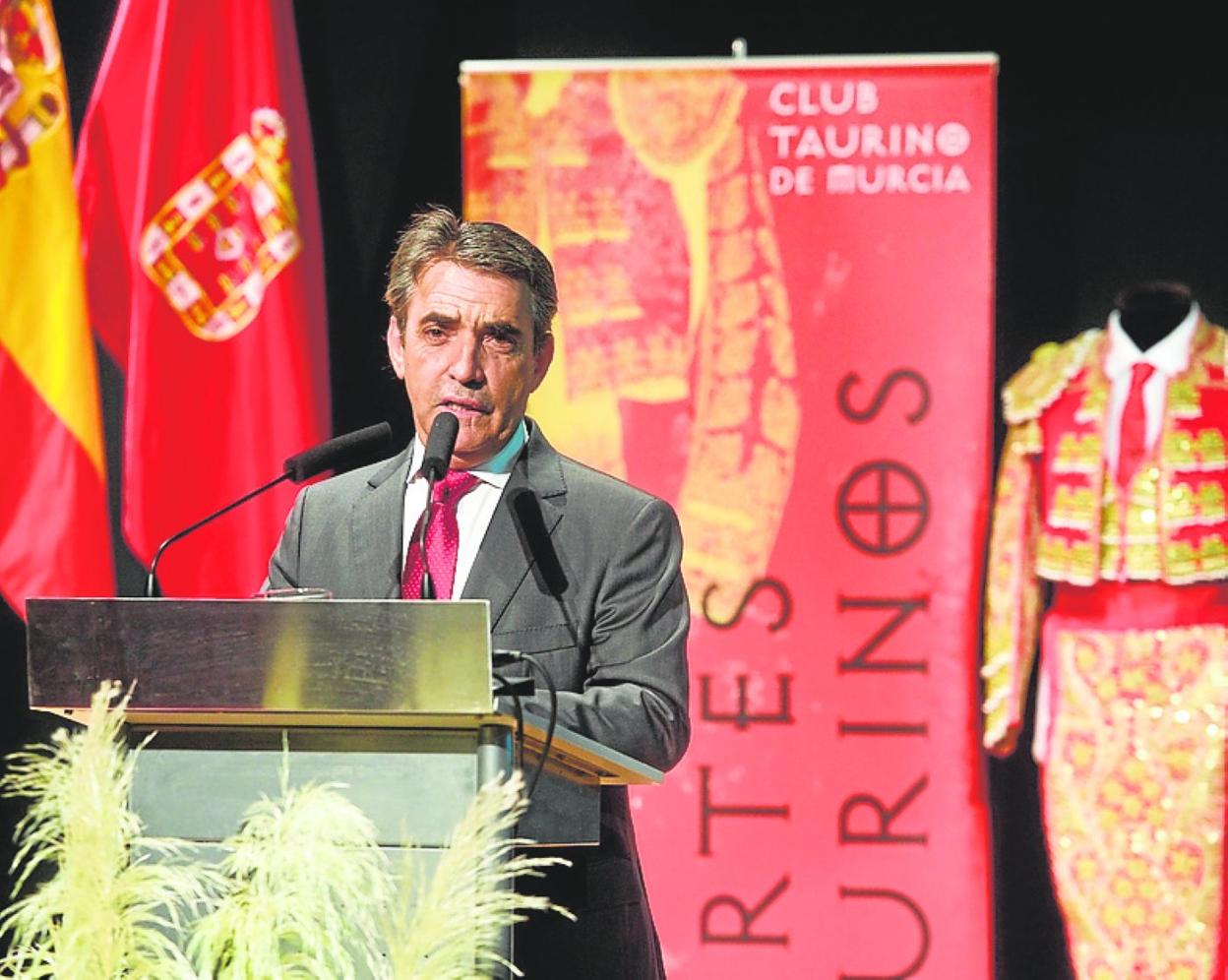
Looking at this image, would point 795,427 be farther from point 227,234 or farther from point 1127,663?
point 227,234

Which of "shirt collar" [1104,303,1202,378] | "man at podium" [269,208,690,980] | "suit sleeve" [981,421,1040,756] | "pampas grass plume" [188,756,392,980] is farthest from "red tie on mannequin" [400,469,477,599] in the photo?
"shirt collar" [1104,303,1202,378]

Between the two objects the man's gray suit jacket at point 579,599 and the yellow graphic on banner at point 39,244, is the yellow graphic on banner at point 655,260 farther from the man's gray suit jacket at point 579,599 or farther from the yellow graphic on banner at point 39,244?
the man's gray suit jacket at point 579,599

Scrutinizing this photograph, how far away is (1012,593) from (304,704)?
252 cm

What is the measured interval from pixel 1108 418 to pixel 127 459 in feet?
6.65

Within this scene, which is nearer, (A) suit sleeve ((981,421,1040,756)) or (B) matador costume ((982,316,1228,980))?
(B) matador costume ((982,316,1228,980))

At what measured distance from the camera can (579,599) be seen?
1.95m

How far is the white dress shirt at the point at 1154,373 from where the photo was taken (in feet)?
11.9

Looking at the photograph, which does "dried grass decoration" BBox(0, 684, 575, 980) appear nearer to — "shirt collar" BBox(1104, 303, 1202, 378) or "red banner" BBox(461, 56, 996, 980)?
"red banner" BBox(461, 56, 996, 980)

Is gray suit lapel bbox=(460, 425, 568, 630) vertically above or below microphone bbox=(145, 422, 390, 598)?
below

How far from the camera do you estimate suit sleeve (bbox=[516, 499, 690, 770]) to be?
5.84ft

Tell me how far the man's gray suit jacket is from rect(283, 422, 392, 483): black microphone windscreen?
210mm

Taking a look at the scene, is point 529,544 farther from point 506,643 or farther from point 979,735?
point 979,735

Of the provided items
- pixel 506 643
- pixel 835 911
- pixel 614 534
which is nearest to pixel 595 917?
pixel 506 643

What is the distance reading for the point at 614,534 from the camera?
200 centimetres
